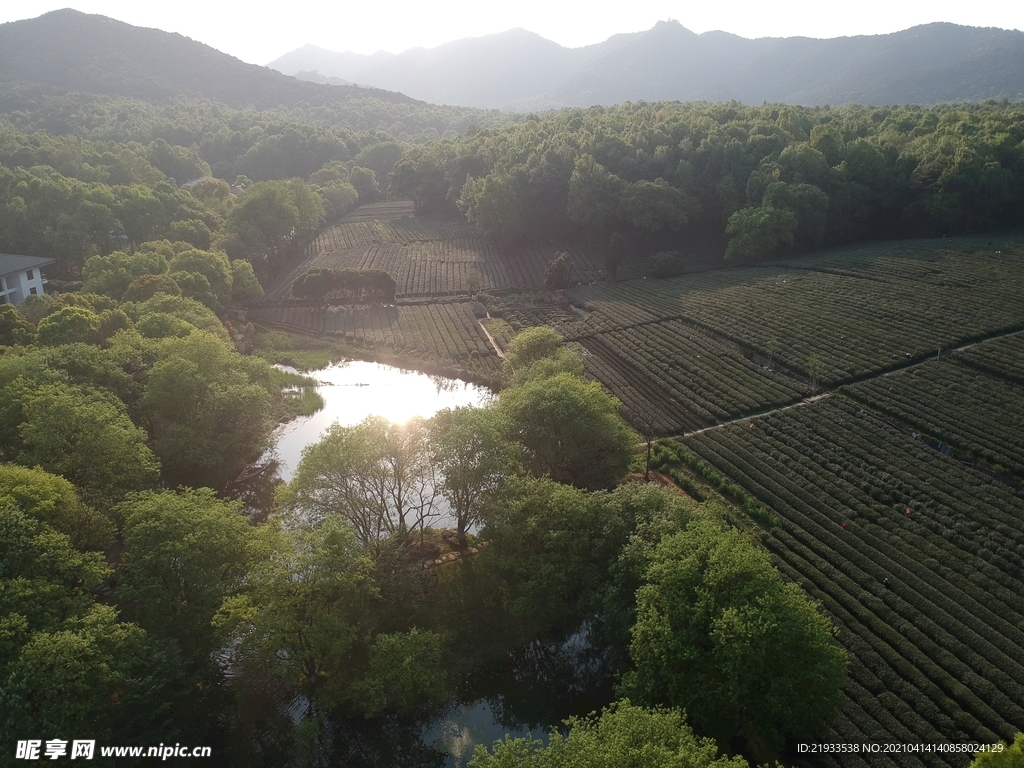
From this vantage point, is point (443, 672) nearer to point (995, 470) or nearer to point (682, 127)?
point (995, 470)

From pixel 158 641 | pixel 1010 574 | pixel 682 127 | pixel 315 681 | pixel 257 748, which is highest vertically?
pixel 682 127

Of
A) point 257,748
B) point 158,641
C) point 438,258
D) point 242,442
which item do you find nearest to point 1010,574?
point 257,748

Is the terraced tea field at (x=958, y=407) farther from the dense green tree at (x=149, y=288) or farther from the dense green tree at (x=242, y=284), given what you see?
the dense green tree at (x=242, y=284)

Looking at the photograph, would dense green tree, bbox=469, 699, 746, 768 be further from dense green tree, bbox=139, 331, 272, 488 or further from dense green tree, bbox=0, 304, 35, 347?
dense green tree, bbox=0, 304, 35, 347

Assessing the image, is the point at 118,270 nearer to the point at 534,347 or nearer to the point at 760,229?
the point at 534,347

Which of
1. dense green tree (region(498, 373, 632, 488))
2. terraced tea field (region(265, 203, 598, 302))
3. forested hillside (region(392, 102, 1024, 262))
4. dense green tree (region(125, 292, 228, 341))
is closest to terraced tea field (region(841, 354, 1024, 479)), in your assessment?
dense green tree (region(498, 373, 632, 488))

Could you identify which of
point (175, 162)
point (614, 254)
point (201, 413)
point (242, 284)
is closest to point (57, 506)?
point (201, 413)
